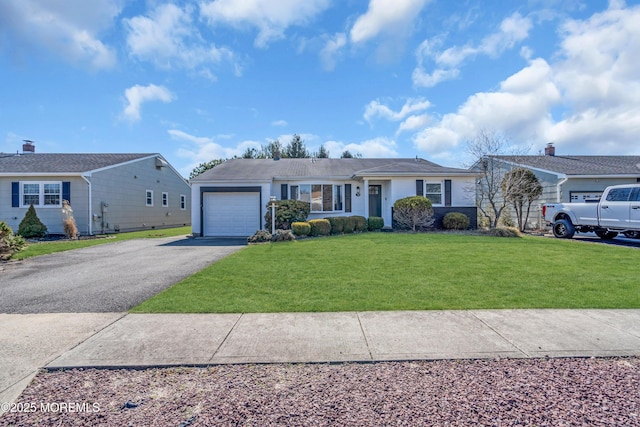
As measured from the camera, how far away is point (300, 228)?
14023 mm

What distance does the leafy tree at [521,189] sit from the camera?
16.4 meters

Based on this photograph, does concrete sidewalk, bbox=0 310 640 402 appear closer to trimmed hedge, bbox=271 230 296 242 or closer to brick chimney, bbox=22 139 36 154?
trimmed hedge, bbox=271 230 296 242

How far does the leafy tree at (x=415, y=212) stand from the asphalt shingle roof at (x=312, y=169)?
160cm

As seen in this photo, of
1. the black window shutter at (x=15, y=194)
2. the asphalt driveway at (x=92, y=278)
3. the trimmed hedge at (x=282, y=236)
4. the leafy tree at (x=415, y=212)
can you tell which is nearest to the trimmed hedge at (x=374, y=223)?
the leafy tree at (x=415, y=212)

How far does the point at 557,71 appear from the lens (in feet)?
42.2

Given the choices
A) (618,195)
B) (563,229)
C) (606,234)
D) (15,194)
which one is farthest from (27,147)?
(606,234)

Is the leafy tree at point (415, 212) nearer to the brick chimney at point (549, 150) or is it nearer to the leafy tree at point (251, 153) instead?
the brick chimney at point (549, 150)

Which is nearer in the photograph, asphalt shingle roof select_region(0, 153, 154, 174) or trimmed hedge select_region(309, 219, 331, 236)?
trimmed hedge select_region(309, 219, 331, 236)

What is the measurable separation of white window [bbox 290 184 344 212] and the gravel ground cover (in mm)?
14120

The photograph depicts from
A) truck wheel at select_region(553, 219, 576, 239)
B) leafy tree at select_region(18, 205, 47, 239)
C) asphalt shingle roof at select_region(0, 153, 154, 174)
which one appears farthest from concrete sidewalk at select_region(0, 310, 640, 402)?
asphalt shingle roof at select_region(0, 153, 154, 174)

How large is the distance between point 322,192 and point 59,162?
16.2m

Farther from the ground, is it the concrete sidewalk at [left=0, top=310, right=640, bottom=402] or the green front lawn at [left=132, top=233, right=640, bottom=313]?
the green front lawn at [left=132, top=233, right=640, bottom=313]

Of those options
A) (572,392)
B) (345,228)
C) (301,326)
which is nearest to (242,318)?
(301,326)

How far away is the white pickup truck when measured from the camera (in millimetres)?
11422
